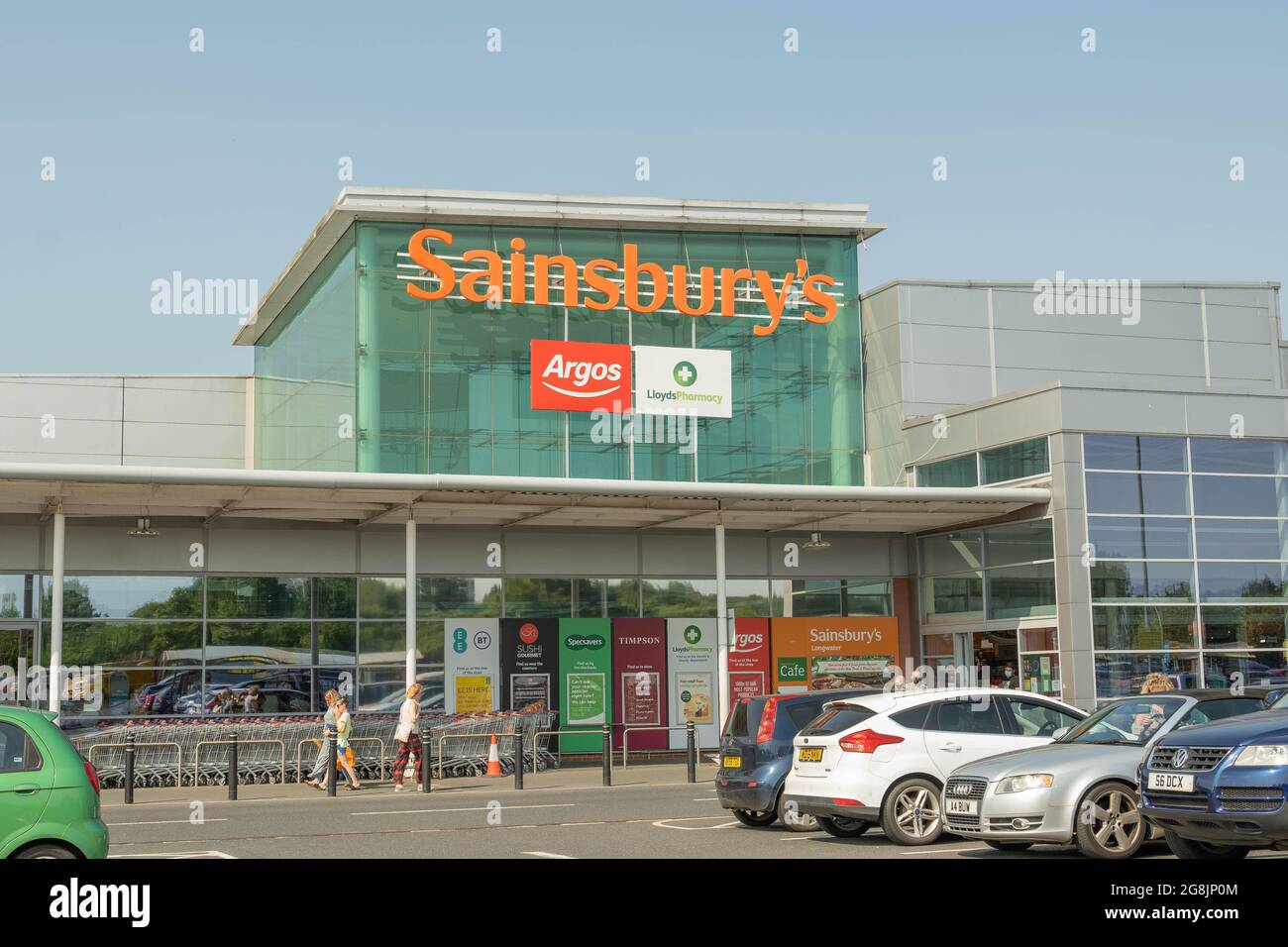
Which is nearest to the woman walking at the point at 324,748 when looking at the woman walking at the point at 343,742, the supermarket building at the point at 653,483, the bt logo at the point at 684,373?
the woman walking at the point at 343,742

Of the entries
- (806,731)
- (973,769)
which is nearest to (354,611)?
(806,731)

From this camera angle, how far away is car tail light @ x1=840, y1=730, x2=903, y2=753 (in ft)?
45.9

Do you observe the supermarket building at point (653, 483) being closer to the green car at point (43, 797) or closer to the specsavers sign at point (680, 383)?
the specsavers sign at point (680, 383)

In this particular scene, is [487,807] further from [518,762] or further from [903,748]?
[903,748]

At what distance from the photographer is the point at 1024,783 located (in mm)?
12055

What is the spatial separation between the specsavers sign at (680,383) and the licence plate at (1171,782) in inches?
803

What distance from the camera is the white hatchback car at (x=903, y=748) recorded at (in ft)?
45.4

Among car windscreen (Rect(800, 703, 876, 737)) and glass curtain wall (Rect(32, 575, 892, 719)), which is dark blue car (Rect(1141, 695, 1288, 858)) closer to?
car windscreen (Rect(800, 703, 876, 737))

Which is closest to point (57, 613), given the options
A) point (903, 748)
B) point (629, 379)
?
point (629, 379)

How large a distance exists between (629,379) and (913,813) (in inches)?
706

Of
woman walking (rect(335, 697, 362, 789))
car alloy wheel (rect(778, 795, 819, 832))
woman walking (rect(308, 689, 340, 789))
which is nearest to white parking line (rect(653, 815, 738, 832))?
car alloy wheel (rect(778, 795, 819, 832))

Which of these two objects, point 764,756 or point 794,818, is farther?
point 764,756
